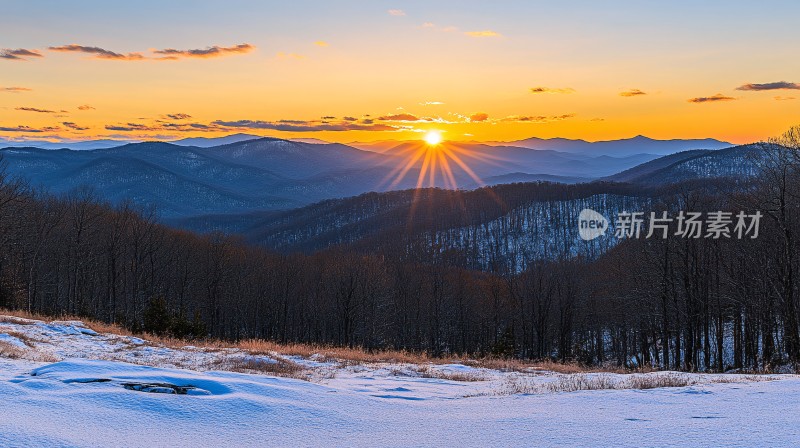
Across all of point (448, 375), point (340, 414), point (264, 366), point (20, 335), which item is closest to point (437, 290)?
point (448, 375)

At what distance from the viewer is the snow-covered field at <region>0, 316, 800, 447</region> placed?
18.9 feet

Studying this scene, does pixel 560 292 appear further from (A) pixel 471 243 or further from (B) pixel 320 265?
(A) pixel 471 243

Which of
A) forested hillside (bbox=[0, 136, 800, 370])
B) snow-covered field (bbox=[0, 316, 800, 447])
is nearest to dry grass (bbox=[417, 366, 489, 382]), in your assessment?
snow-covered field (bbox=[0, 316, 800, 447])

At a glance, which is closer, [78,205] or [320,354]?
[320,354]

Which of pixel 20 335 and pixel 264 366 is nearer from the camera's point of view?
pixel 264 366

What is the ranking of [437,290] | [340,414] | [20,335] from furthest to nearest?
1. [437,290]
2. [20,335]
3. [340,414]

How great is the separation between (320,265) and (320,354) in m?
79.0

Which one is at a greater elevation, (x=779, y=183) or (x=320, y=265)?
(x=779, y=183)

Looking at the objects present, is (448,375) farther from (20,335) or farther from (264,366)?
(20,335)

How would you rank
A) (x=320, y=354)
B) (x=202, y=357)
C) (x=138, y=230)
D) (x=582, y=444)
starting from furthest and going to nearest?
(x=138, y=230)
(x=320, y=354)
(x=202, y=357)
(x=582, y=444)

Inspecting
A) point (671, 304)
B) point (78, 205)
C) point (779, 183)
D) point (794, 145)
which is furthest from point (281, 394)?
point (78, 205)

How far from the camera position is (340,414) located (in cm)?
751

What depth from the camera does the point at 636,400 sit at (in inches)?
332

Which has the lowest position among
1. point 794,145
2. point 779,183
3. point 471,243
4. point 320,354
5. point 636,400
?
point 471,243
